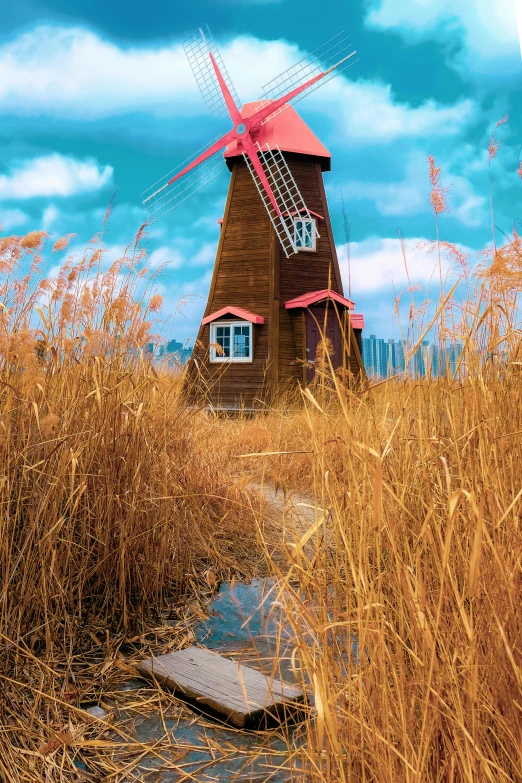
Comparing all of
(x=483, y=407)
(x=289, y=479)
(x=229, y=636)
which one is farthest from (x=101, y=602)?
(x=289, y=479)

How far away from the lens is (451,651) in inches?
59.8

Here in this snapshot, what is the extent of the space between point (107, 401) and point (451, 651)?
1776 mm

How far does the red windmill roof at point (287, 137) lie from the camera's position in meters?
12.3

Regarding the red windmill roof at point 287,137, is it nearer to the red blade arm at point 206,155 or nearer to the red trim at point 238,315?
the red blade arm at point 206,155

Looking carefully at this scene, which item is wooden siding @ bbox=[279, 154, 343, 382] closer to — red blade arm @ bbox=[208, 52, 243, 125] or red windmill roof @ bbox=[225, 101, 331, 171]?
red windmill roof @ bbox=[225, 101, 331, 171]

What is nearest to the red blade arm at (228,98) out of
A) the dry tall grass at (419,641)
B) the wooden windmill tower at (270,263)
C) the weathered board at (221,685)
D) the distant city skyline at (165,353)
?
the wooden windmill tower at (270,263)

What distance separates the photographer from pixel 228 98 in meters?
13.1

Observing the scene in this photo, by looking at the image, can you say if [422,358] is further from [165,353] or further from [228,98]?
[228,98]

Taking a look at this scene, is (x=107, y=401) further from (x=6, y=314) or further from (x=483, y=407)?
(x=483, y=407)

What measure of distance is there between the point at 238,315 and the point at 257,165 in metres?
2.61

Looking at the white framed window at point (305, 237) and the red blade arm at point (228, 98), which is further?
the red blade arm at point (228, 98)

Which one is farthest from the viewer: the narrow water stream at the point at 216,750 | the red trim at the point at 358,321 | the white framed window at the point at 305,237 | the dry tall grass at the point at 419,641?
the red trim at the point at 358,321

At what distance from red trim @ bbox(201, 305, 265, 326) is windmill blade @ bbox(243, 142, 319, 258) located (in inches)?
44.3

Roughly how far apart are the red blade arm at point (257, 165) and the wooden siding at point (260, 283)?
12.7 inches
